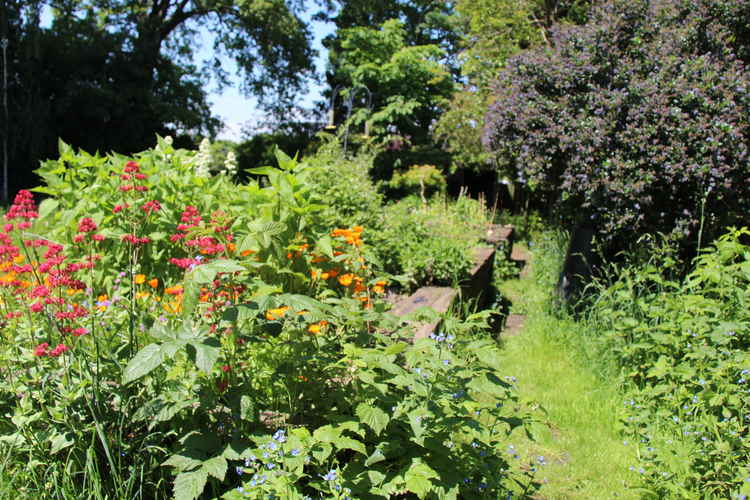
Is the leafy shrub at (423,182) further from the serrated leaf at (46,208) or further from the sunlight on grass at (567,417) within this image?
the serrated leaf at (46,208)

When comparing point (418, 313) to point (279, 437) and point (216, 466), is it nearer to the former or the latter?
point (279, 437)

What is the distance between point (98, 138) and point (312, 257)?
46.9 ft

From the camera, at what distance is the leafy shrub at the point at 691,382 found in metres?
2.08

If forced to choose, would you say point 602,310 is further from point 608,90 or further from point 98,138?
point 98,138

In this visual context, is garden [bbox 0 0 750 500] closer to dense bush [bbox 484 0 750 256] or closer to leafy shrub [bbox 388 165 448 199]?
dense bush [bbox 484 0 750 256]

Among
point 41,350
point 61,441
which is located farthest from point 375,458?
point 41,350

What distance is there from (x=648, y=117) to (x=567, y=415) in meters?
2.12

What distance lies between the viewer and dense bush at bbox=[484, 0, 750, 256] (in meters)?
3.52

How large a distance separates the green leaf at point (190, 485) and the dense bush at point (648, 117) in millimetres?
3261

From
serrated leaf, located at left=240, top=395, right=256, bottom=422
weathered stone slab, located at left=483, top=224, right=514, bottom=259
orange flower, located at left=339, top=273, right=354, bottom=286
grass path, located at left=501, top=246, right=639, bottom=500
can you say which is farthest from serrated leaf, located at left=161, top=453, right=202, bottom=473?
weathered stone slab, located at left=483, top=224, right=514, bottom=259

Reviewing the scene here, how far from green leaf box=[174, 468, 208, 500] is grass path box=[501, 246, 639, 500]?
979 mm

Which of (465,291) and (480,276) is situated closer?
(465,291)

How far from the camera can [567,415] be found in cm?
301

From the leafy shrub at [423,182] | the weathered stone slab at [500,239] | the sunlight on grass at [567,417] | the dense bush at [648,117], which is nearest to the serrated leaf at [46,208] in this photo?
the sunlight on grass at [567,417]
